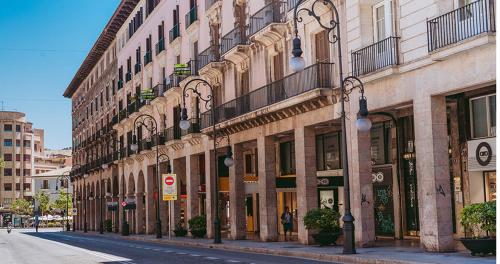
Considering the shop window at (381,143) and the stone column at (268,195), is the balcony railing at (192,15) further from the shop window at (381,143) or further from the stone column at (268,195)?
the shop window at (381,143)

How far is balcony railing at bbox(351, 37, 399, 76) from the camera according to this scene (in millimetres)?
23891

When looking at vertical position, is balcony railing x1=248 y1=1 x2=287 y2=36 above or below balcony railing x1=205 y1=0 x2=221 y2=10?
below

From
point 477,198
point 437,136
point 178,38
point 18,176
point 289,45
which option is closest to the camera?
point 437,136

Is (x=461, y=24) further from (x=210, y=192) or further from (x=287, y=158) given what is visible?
(x=210, y=192)

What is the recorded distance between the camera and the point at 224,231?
163 ft

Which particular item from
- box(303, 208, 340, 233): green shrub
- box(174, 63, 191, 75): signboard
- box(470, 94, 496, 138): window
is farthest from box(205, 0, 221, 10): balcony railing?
box(470, 94, 496, 138): window

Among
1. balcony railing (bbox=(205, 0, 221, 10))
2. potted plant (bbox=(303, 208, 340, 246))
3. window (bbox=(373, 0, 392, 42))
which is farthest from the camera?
balcony railing (bbox=(205, 0, 221, 10))

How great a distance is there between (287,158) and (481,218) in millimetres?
21233

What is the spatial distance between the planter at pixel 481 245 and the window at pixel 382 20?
7.82 meters

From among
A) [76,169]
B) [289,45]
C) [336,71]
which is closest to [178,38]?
[289,45]

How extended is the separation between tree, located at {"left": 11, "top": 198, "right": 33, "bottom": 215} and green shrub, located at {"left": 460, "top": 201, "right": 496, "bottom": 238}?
133004 millimetres

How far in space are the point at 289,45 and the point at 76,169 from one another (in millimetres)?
65532

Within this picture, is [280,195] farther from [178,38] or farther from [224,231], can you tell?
[178,38]

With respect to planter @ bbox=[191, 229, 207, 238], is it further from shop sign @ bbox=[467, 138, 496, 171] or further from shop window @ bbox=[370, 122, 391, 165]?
shop sign @ bbox=[467, 138, 496, 171]
